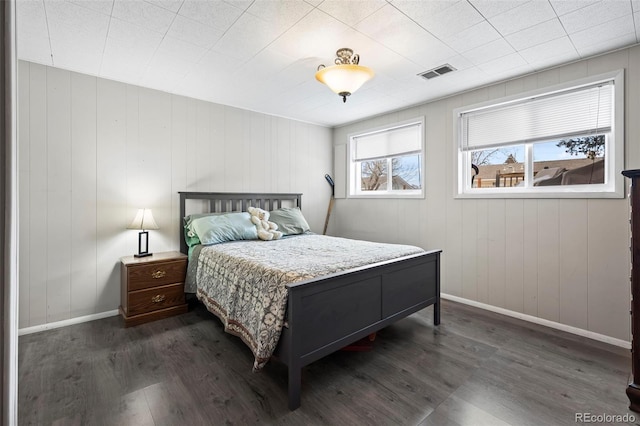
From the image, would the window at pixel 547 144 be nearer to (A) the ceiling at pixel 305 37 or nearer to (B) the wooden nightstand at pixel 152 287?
(A) the ceiling at pixel 305 37

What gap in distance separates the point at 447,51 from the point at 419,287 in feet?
6.85

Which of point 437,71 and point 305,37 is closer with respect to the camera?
point 305,37

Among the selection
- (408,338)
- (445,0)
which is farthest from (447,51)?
(408,338)

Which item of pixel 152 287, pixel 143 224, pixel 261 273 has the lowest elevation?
pixel 152 287

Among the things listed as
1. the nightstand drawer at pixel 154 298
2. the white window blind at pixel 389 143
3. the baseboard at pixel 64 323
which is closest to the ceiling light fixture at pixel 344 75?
the white window blind at pixel 389 143

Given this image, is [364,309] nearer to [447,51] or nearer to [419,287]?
[419,287]

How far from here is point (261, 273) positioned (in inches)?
85.7

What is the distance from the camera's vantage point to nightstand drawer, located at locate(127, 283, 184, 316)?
9.65 ft

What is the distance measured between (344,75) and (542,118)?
215 cm

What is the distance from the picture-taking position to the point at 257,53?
262cm

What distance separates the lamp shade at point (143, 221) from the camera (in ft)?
10.2

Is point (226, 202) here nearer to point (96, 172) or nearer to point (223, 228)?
point (223, 228)

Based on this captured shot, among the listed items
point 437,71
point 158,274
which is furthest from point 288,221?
point 437,71

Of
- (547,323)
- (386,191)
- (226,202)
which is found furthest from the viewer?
(386,191)
